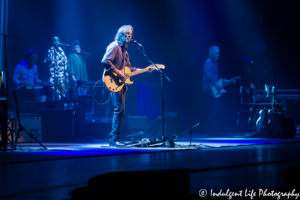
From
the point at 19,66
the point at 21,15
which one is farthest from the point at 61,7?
the point at 19,66

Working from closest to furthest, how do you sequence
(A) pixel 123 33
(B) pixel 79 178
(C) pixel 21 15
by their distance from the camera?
1. (B) pixel 79 178
2. (A) pixel 123 33
3. (C) pixel 21 15

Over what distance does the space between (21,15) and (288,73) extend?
7.93 m

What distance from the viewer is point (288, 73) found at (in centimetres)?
1255

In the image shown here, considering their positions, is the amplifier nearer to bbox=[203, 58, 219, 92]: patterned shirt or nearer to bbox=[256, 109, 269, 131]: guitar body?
bbox=[203, 58, 219, 92]: patterned shirt

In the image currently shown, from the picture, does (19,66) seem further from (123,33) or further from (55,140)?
(123,33)

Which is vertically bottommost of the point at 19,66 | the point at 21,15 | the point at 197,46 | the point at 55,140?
the point at 55,140

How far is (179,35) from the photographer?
11.1 m

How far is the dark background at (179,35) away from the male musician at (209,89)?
77 cm

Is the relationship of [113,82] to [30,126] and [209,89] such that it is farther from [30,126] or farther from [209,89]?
[209,89]

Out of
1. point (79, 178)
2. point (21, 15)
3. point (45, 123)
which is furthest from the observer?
point (21, 15)

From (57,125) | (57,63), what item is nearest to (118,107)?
(57,125)

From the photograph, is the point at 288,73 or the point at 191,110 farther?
the point at 288,73

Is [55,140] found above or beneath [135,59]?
beneath

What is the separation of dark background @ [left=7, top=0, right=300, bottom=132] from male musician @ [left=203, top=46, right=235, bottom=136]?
2.54 ft
